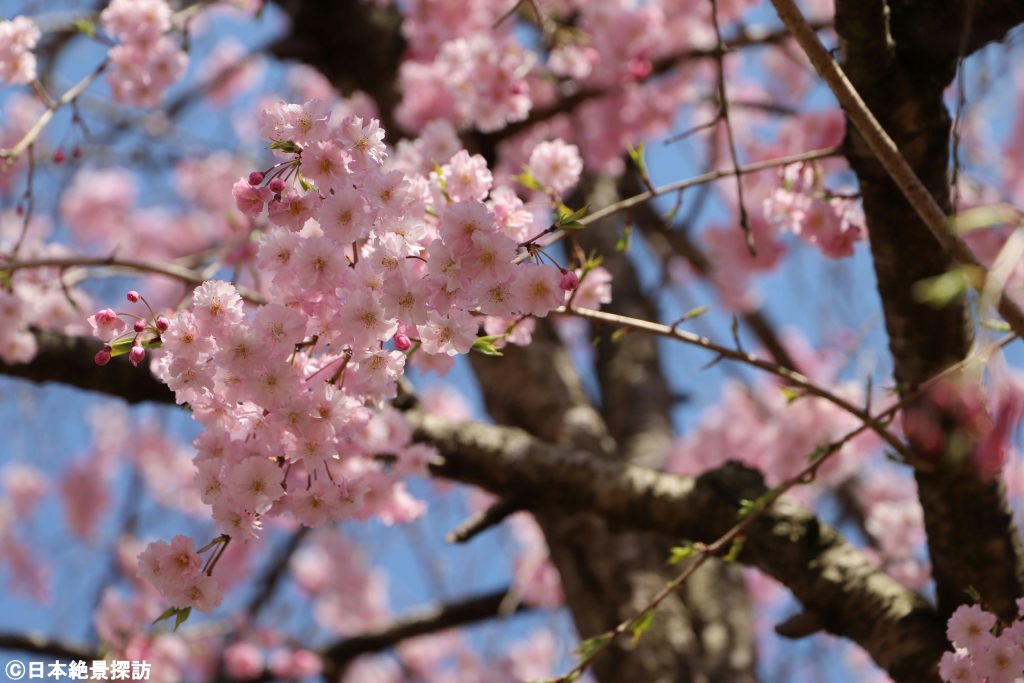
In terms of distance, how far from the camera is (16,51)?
2143 millimetres

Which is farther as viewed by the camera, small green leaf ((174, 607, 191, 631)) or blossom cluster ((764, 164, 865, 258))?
blossom cluster ((764, 164, 865, 258))

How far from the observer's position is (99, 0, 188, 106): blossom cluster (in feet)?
7.47

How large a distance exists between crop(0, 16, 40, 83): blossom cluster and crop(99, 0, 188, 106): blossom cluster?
0.59 feet

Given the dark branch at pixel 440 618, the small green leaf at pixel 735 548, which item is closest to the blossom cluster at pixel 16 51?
the small green leaf at pixel 735 548

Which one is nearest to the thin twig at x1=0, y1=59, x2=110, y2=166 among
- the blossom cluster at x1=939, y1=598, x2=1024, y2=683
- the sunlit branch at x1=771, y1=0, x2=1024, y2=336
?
the sunlit branch at x1=771, y1=0, x2=1024, y2=336

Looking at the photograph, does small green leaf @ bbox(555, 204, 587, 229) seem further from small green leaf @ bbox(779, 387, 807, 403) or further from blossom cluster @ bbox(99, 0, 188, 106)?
blossom cluster @ bbox(99, 0, 188, 106)

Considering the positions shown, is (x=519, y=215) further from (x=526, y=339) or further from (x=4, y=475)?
(x=4, y=475)

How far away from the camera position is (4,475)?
6938mm

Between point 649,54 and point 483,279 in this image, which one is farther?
point 649,54

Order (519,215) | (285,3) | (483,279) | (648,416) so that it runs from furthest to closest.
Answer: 1. (285,3)
2. (648,416)
3. (519,215)
4. (483,279)

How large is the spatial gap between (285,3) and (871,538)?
2.93m

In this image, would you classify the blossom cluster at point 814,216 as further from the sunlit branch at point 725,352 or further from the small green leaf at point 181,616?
the small green leaf at point 181,616

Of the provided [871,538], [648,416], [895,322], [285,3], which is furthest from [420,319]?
[285,3]

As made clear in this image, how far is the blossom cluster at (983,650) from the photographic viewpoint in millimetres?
1346
